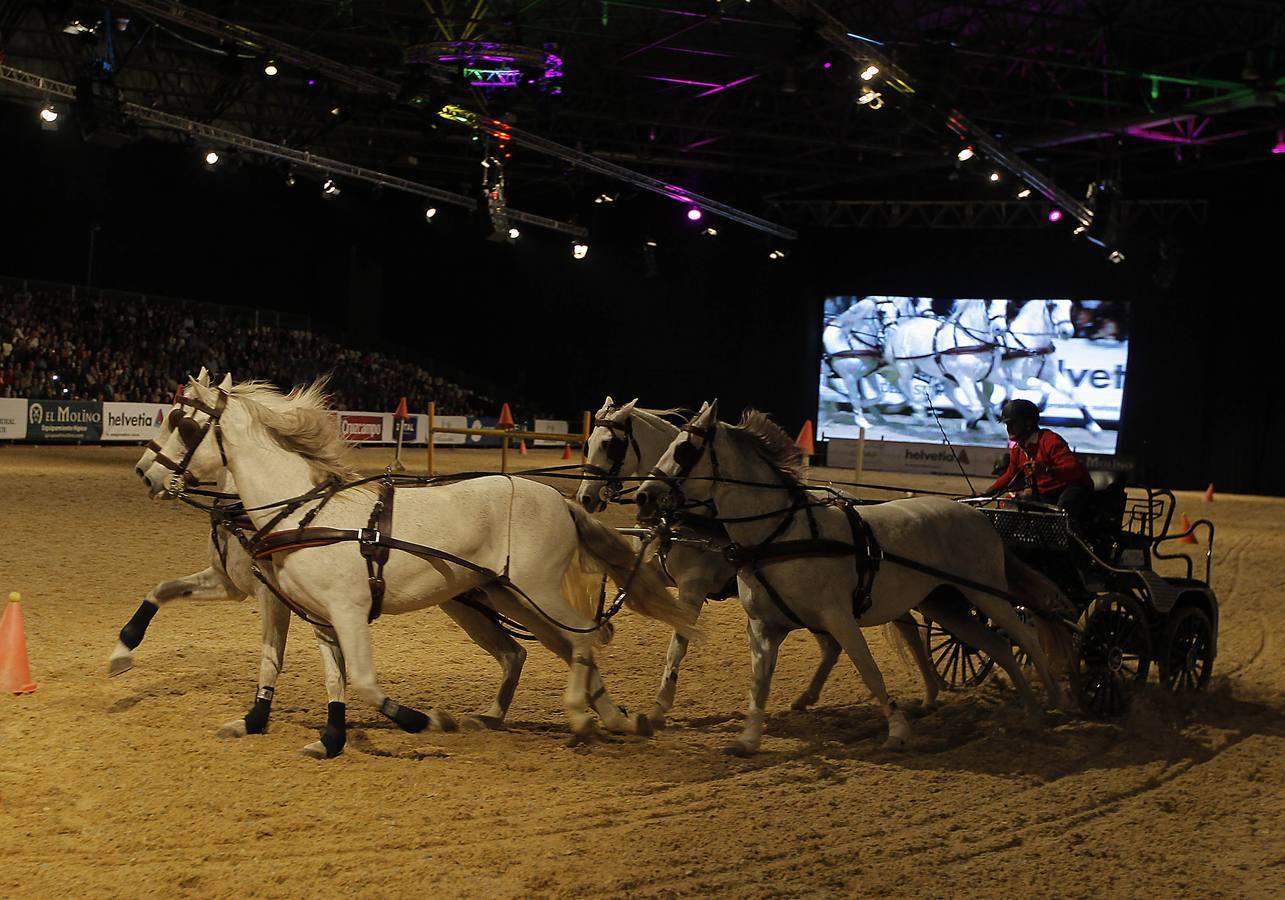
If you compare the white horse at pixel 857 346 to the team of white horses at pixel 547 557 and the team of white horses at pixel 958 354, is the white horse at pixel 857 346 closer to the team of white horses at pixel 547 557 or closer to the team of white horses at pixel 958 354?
the team of white horses at pixel 958 354

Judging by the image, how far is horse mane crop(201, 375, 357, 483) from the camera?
6.00 meters

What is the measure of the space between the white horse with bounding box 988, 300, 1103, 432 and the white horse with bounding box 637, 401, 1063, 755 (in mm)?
22489

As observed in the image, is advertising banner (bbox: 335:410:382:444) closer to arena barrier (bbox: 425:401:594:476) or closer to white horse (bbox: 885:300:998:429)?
arena barrier (bbox: 425:401:594:476)

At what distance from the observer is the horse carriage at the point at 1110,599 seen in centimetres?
731

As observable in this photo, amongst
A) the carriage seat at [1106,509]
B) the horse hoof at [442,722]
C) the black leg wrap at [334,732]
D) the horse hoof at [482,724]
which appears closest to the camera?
the black leg wrap at [334,732]

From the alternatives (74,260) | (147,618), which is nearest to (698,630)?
(147,618)

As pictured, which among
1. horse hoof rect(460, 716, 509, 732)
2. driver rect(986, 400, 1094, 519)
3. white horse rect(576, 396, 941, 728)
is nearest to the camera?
horse hoof rect(460, 716, 509, 732)

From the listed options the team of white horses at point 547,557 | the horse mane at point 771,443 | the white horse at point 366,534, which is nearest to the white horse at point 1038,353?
the team of white horses at point 547,557

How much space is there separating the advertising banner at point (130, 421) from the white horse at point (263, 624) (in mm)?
20412

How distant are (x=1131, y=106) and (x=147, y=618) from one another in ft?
62.9

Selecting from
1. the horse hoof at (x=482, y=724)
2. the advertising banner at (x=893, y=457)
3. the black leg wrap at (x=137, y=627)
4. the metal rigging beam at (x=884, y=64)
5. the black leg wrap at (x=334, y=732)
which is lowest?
the horse hoof at (x=482, y=724)

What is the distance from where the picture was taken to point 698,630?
669 cm

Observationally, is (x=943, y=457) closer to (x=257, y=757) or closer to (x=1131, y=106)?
(x=1131, y=106)

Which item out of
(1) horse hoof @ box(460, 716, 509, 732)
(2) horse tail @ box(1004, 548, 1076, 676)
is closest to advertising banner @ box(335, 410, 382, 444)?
(1) horse hoof @ box(460, 716, 509, 732)
